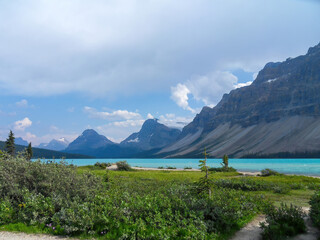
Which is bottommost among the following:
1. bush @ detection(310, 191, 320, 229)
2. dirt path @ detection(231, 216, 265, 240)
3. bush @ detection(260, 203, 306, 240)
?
dirt path @ detection(231, 216, 265, 240)

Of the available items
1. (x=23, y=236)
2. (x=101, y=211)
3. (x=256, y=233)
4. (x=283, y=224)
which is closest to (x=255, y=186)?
(x=256, y=233)

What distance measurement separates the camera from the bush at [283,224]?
10.0m

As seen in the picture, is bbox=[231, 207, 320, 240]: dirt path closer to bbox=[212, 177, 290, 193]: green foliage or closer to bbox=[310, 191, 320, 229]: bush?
bbox=[310, 191, 320, 229]: bush

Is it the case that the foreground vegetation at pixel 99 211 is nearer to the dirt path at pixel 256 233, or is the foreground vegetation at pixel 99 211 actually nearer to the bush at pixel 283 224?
the dirt path at pixel 256 233

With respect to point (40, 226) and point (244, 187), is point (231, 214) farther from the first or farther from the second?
point (244, 187)

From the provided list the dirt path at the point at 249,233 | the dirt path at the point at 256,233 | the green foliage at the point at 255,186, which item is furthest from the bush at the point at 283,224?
the green foliage at the point at 255,186

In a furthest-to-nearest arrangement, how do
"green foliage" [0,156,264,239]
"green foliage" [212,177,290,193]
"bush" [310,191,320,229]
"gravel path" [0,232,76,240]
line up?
"green foliage" [212,177,290,193]
"green foliage" [0,156,264,239]
"gravel path" [0,232,76,240]
"bush" [310,191,320,229]

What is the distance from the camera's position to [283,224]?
34.8 ft

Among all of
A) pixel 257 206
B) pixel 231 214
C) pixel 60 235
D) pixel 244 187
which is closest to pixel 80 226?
pixel 60 235

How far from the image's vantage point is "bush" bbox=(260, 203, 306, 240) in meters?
10.0

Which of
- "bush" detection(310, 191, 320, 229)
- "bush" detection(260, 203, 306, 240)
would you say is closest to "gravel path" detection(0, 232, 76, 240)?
"bush" detection(260, 203, 306, 240)

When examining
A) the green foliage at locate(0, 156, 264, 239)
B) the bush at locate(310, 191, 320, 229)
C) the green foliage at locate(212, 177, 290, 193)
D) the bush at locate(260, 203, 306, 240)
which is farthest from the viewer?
the green foliage at locate(212, 177, 290, 193)

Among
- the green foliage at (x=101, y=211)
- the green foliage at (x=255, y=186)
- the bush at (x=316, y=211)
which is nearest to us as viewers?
the bush at (x=316, y=211)

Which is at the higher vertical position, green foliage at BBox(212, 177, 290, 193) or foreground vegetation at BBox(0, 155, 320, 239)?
foreground vegetation at BBox(0, 155, 320, 239)
